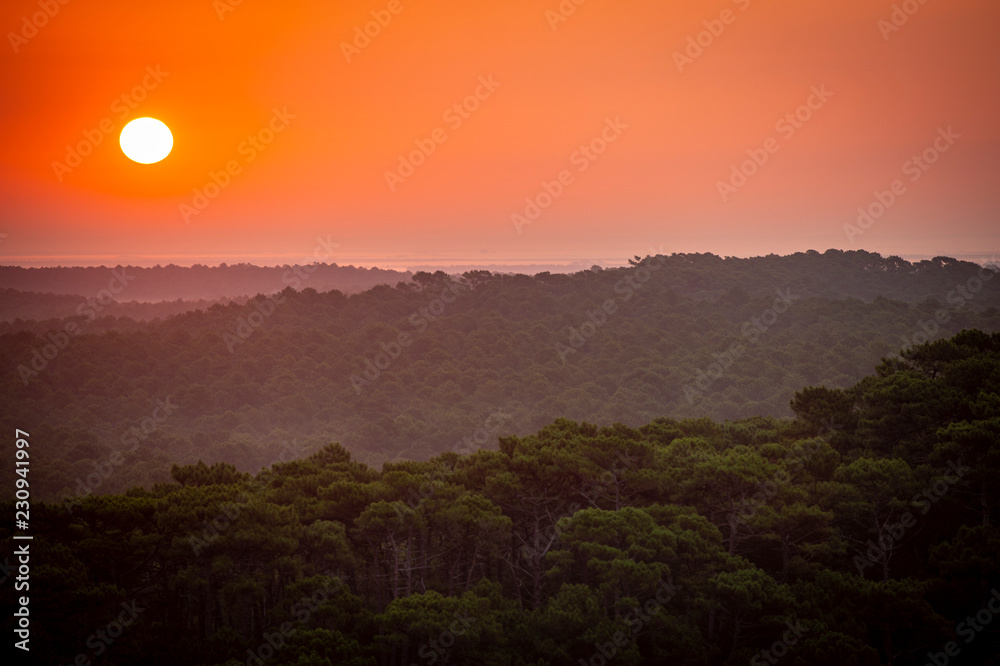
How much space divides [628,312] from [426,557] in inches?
3742

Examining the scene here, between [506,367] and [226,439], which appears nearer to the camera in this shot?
[226,439]

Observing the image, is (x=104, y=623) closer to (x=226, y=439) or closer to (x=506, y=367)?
(x=226, y=439)

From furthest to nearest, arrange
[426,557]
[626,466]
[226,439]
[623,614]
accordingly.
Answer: [226,439]
[626,466]
[426,557]
[623,614]

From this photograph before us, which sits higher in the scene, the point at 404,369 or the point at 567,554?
the point at 404,369

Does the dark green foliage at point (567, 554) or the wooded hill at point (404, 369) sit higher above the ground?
the wooded hill at point (404, 369)

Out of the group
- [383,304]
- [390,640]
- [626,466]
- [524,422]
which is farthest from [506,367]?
[390,640]

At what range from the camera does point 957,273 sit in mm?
159000

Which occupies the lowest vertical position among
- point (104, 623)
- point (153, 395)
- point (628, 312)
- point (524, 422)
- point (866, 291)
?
point (104, 623)

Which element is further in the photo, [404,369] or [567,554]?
[404,369]

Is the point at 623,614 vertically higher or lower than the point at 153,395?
lower

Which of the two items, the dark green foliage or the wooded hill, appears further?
the wooded hill

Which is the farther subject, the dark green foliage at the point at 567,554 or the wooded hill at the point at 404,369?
the wooded hill at the point at 404,369

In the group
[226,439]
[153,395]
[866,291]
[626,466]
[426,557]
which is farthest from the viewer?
[866,291]

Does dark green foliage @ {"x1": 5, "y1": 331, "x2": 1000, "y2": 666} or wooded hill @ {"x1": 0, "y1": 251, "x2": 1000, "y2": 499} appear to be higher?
wooded hill @ {"x1": 0, "y1": 251, "x2": 1000, "y2": 499}
